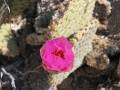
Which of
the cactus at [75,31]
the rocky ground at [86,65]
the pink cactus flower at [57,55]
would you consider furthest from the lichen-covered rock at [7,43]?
the pink cactus flower at [57,55]

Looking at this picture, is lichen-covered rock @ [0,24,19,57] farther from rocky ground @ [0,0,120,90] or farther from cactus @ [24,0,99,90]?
cactus @ [24,0,99,90]

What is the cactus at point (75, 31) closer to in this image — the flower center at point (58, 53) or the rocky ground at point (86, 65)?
the rocky ground at point (86, 65)

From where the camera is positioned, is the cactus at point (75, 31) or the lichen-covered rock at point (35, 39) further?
the lichen-covered rock at point (35, 39)

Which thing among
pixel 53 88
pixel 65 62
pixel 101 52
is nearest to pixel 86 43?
pixel 101 52

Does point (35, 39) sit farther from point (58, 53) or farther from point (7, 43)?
point (58, 53)

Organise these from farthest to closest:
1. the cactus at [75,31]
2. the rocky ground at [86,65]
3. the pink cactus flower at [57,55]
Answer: the rocky ground at [86,65], the cactus at [75,31], the pink cactus flower at [57,55]
